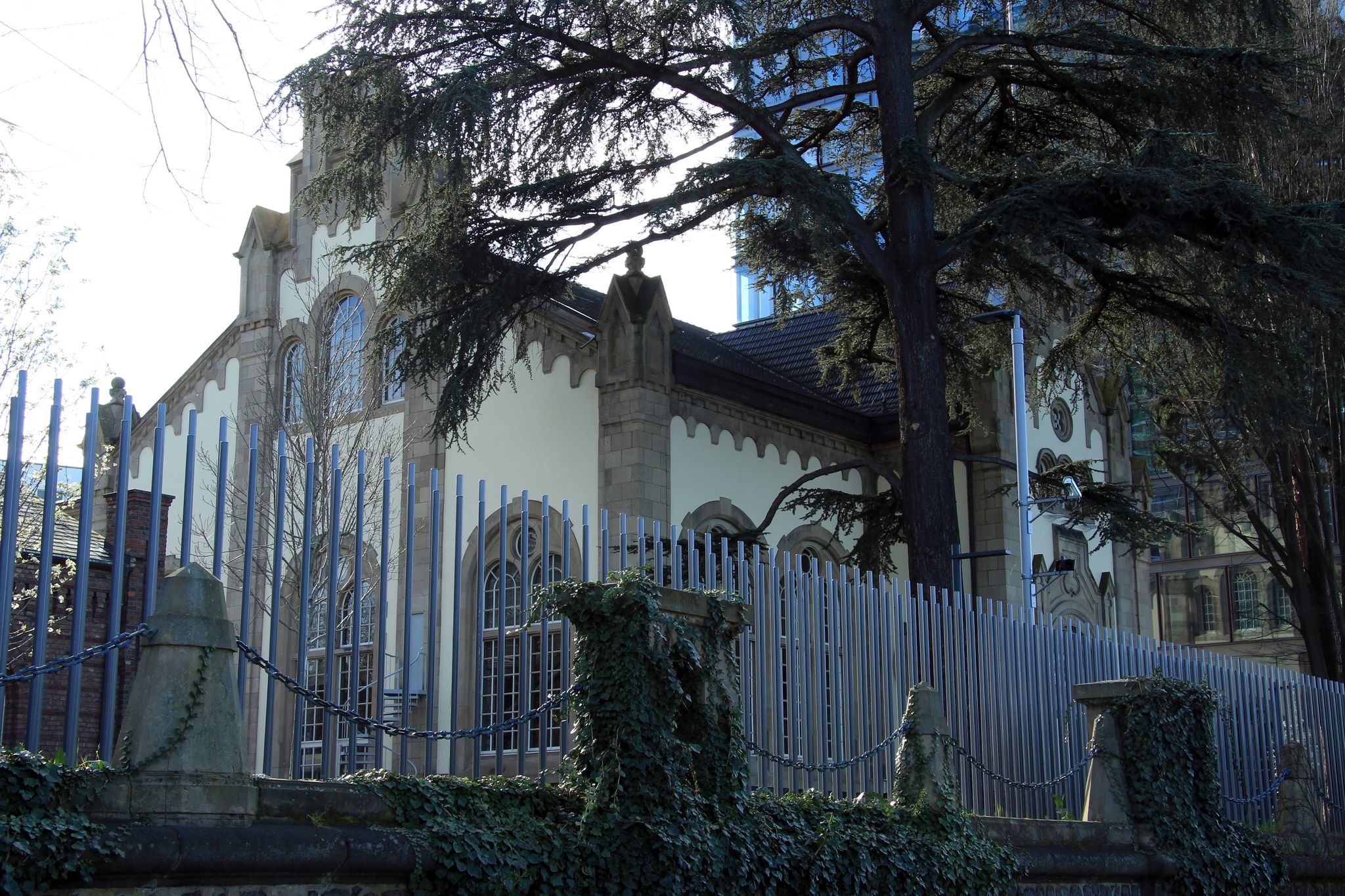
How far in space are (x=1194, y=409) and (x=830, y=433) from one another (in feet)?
18.2

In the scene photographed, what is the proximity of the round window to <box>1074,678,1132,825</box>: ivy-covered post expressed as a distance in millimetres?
14933

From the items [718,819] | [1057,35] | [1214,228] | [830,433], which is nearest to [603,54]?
[1057,35]

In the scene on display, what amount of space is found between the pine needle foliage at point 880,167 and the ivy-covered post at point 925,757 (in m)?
5.99

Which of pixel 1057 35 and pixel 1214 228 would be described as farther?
pixel 1057 35

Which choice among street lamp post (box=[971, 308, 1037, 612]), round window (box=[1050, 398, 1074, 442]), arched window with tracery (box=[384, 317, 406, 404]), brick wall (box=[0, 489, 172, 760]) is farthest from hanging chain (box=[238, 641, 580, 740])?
round window (box=[1050, 398, 1074, 442])

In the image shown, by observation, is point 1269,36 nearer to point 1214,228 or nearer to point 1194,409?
point 1214,228

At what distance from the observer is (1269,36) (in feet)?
54.7

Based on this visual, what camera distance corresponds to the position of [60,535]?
18.5 m

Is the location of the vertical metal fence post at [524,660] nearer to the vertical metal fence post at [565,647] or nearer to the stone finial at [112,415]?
the vertical metal fence post at [565,647]

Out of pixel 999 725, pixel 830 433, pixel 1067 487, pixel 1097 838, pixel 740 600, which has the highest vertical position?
pixel 830 433

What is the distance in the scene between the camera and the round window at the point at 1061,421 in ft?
86.3

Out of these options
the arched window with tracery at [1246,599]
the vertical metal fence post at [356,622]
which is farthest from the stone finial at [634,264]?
the arched window with tracery at [1246,599]

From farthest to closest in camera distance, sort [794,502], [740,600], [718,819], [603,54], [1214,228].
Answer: [794,502], [603,54], [1214,228], [740,600], [718,819]

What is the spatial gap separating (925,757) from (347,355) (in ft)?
45.2
